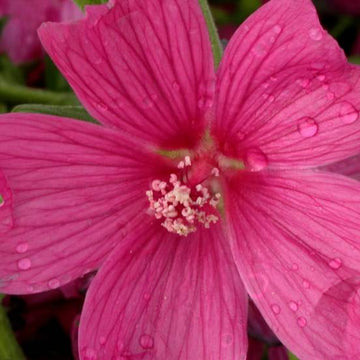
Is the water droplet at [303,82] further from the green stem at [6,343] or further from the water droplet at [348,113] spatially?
the green stem at [6,343]

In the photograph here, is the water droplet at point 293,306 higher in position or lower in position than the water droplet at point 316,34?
lower

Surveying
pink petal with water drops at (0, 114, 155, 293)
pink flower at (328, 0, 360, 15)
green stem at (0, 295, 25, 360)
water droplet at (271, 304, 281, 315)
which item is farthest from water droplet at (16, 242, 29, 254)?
pink flower at (328, 0, 360, 15)

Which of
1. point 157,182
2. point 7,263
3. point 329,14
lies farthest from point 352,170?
→ point 329,14

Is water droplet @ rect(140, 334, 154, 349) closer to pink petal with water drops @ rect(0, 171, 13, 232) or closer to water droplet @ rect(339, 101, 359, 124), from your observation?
pink petal with water drops @ rect(0, 171, 13, 232)

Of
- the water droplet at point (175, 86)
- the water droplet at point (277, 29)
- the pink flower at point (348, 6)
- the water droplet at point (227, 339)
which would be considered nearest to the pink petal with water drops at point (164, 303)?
the water droplet at point (227, 339)

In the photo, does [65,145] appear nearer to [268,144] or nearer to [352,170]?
[268,144]

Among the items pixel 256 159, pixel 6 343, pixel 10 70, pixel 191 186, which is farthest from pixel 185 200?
pixel 10 70
